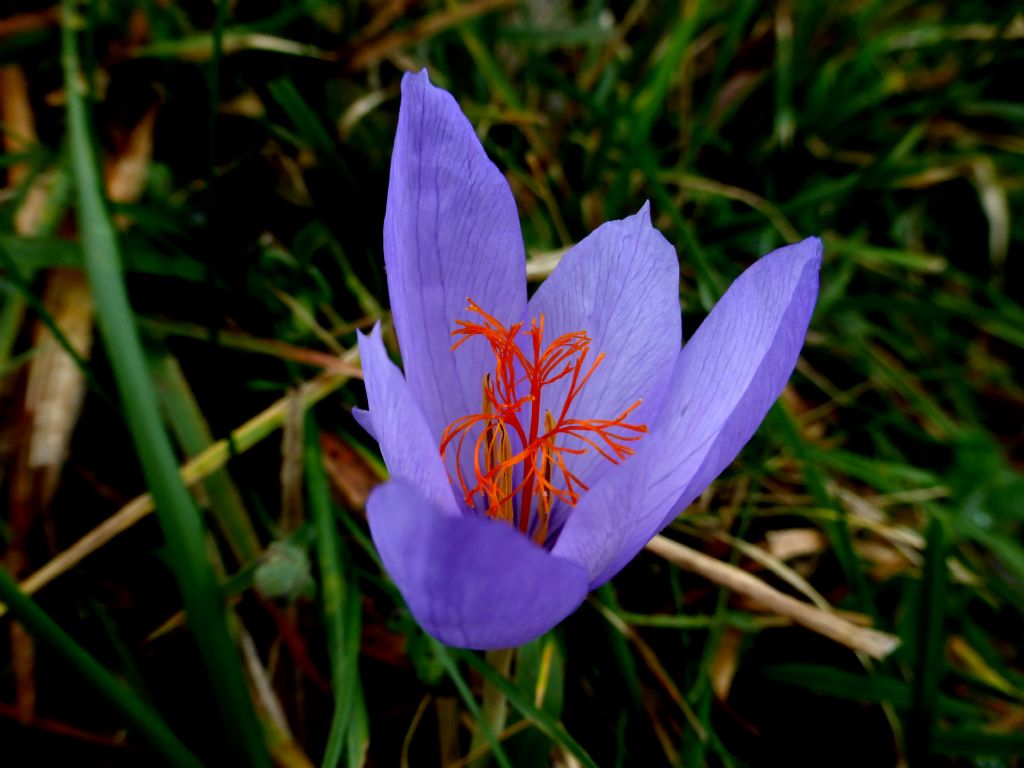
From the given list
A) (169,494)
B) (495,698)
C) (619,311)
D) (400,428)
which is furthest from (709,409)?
(169,494)

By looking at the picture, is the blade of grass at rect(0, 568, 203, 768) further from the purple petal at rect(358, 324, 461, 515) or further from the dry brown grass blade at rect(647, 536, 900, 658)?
the dry brown grass blade at rect(647, 536, 900, 658)

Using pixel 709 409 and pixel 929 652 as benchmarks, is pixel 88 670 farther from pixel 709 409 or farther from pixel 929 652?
pixel 929 652

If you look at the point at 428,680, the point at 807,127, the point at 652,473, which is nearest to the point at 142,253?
the point at 428,680

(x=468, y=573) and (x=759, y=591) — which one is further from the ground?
(x=468, y=573)

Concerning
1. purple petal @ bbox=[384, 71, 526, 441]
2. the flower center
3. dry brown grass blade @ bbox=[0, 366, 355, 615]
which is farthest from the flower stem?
dry brown grass blade @ bbox=[0, 366, 355, 615]

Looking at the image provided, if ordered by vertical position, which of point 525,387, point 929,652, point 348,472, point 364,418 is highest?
point 364,418

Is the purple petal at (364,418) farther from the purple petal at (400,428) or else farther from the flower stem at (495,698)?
the flower stem at (495,698)
